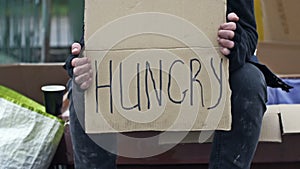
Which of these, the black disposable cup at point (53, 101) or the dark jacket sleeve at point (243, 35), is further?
the black disposable cup at point (53, 101)

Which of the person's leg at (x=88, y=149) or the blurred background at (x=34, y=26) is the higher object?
the blurred background at (x=34, y=26)

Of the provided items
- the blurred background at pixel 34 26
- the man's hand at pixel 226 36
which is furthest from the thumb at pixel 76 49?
the blurred background at pixel 34 26

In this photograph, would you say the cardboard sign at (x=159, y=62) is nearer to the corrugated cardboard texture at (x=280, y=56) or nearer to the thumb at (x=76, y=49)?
the thumb at (x=76, y=49)

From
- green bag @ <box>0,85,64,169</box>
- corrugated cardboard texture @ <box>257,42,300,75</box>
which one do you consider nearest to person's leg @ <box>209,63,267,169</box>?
green bag @ <box>0,85,64,169</box>

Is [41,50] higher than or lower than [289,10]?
lower

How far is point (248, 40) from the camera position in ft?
3.57

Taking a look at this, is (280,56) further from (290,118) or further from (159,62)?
(159,62)

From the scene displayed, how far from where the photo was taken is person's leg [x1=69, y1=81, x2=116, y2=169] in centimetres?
109

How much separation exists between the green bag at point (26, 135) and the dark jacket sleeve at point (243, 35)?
1.59 ft

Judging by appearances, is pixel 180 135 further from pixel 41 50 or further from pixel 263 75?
pixel 41 50

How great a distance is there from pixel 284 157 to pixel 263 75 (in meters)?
0.26

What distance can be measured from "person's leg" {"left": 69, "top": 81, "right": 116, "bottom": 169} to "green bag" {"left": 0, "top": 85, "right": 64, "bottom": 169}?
24cm

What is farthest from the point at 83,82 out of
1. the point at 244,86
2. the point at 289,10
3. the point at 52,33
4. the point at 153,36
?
the point at 52,33

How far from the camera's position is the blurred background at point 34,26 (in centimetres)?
248
